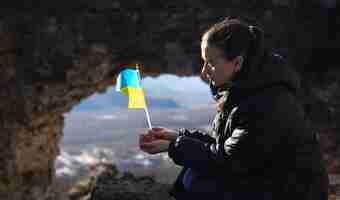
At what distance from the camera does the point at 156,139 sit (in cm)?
238

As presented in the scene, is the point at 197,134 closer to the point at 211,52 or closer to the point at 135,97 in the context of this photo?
the point at 135,97

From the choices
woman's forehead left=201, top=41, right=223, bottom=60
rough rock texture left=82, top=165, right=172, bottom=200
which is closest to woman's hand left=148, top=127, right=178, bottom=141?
woman's forehead left=201, top=41, right=223, bottom=60

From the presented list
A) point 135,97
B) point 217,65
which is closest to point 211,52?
point 217,65

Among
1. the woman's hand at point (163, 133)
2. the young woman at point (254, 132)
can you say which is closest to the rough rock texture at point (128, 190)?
the woman's hand at point (163, 133)

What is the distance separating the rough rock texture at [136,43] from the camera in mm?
7488

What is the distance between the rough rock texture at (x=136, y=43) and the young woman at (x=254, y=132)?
547cm

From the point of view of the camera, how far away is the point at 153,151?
2320 mm

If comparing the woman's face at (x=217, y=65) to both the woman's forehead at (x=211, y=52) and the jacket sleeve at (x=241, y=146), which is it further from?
the jacket sleeve at (x=241, y=146)

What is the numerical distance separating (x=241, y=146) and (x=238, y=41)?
1.21 feet

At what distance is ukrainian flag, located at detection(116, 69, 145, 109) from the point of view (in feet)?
8.44

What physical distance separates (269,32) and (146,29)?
1.59 m

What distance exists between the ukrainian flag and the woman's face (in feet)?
1.62

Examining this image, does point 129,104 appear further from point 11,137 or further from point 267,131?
point 11,137

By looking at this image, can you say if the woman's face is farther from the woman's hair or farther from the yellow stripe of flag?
the yellow stripe of flag
